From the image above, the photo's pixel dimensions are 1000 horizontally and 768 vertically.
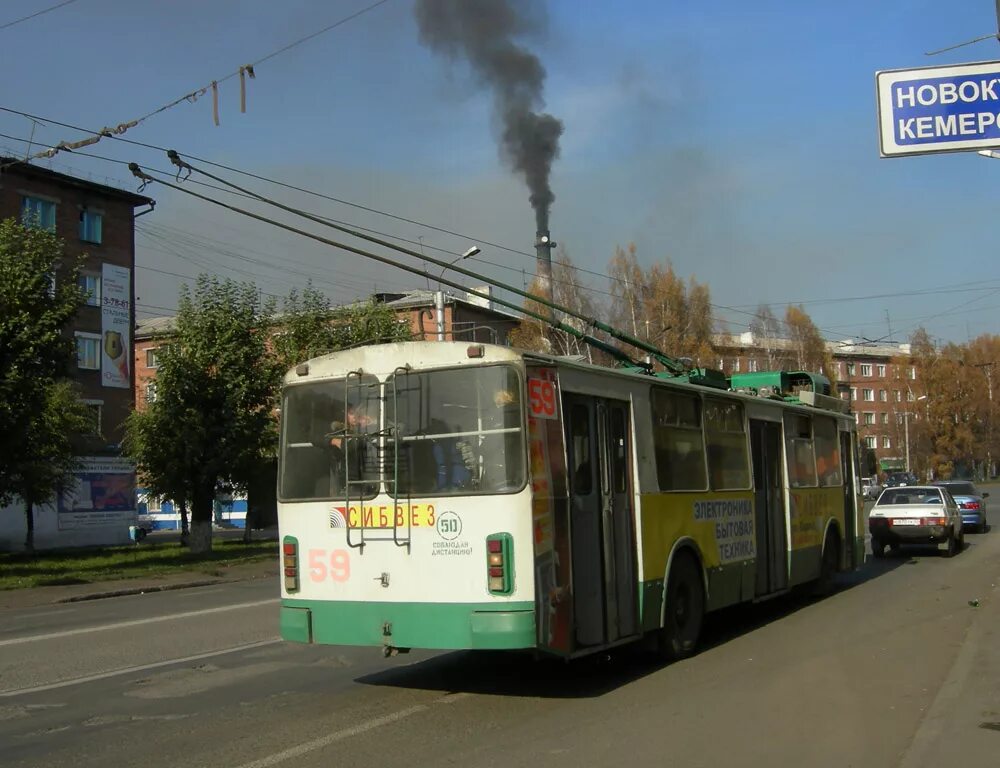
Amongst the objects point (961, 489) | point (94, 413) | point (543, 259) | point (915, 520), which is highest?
point (543, 259)

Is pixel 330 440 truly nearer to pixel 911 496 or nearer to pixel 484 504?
pixel 484 504

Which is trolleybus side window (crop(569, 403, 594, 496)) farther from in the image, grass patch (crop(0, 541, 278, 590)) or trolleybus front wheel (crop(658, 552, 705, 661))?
grass patch (crop(0, 541, 278, 590))

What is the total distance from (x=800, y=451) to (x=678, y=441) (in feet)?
14.6

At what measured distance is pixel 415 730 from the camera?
284 inches

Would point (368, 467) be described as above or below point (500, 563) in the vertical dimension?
above

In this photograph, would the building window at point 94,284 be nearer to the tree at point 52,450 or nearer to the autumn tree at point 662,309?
the tree at point 52,450

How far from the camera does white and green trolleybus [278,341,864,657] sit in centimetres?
773

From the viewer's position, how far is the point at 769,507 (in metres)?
12.7

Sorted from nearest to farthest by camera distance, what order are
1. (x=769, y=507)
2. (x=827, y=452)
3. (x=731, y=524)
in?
(x=731, y=524), (x=769, y=507), (x=827, y=452)

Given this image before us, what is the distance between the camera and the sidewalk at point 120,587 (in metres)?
18.8

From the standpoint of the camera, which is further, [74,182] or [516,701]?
[74,182]

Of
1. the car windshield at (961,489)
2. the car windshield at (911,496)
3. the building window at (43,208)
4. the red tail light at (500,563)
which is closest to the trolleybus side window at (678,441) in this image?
the red tail light at (500,563)

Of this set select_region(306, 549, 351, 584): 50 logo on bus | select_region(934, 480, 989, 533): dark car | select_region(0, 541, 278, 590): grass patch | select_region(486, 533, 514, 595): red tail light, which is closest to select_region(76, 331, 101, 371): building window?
select_region(0, 541, 278, 590): grass patch

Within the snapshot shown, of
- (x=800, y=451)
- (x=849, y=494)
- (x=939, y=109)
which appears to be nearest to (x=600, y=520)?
(x=939, y=109)
